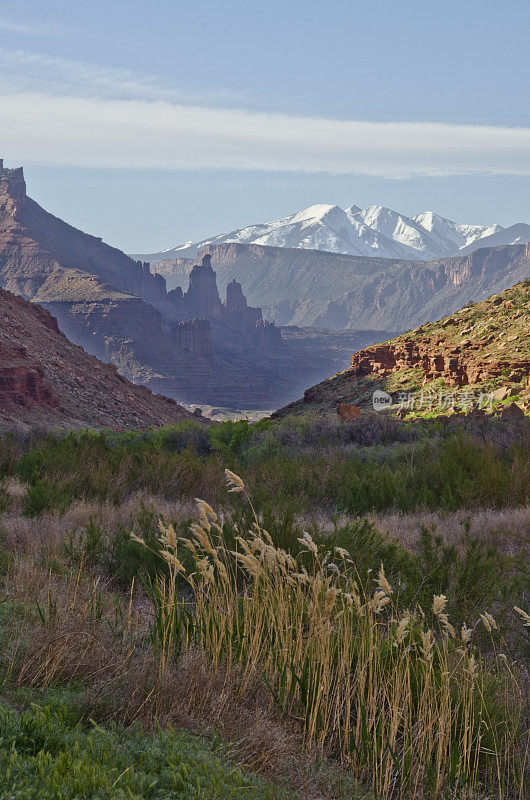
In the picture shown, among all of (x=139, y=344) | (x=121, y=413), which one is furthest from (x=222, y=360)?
(x=121, y=413)

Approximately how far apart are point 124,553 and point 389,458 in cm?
642

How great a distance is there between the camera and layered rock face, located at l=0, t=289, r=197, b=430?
3111 cm

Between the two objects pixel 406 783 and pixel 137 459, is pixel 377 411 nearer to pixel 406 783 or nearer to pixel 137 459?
pixel 137 459

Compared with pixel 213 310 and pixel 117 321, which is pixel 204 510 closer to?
pixel 117 321

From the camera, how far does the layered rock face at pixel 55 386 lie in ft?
102

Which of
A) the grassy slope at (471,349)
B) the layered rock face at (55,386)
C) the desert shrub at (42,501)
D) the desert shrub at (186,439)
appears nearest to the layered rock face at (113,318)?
the layered rock face at (55,386)

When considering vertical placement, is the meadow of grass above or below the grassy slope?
below

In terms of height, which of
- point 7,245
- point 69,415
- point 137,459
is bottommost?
point 69,415

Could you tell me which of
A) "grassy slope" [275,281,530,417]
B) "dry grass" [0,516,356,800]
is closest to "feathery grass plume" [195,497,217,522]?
"dry grass" [0,516,356,800]

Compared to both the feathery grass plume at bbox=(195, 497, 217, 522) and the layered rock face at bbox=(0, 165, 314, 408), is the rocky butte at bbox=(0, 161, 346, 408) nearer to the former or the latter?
the layered rock face at bbox=(0, 165, 314, 408)

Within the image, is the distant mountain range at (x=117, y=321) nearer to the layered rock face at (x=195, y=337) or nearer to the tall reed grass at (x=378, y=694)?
the layered rock face at (x=195, y=337)

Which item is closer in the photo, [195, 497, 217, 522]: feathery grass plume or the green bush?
the green bush

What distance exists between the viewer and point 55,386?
3612 centimetres

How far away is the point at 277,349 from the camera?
580ft
